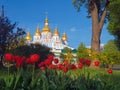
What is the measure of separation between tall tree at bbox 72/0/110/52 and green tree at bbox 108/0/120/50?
1.05 metres

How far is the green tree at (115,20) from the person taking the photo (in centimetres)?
3616

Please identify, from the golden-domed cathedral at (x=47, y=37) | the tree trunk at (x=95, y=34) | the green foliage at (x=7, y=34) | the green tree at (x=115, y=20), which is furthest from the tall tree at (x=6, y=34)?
the golden-domed cathedral at (x=47, y=37)

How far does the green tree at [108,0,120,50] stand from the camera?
3616 cm

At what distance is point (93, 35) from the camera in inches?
1262

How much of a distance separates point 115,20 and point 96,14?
737 cm

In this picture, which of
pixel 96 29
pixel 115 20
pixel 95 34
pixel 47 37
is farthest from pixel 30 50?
pixel 47 37

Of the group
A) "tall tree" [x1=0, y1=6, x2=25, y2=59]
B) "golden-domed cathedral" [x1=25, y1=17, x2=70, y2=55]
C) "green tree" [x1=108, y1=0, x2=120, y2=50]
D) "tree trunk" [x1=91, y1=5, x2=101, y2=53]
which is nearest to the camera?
"tall tree" [x1=0, y1=6, x2=25, y2=59]

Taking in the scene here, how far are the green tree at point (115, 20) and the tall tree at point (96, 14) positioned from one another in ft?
3.43

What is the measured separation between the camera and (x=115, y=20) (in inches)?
1567

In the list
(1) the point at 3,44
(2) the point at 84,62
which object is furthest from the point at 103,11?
(2) the point at 84,62

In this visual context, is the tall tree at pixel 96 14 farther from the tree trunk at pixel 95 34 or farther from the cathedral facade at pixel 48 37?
the cathedral facade at pixel 48 37

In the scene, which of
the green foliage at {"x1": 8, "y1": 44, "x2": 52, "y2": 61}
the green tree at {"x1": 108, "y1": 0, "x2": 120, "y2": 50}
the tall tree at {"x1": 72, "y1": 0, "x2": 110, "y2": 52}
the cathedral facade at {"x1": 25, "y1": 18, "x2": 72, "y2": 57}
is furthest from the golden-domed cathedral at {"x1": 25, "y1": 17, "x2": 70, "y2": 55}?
the green foliage at {"x1": 8, "y1": 44, "x2": 52, "y2": 61}

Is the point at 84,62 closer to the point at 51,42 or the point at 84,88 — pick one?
the point at 84,88

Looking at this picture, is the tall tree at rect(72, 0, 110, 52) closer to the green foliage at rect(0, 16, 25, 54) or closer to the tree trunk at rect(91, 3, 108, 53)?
the tree trunk at rect(91, 3, 108, 53)
